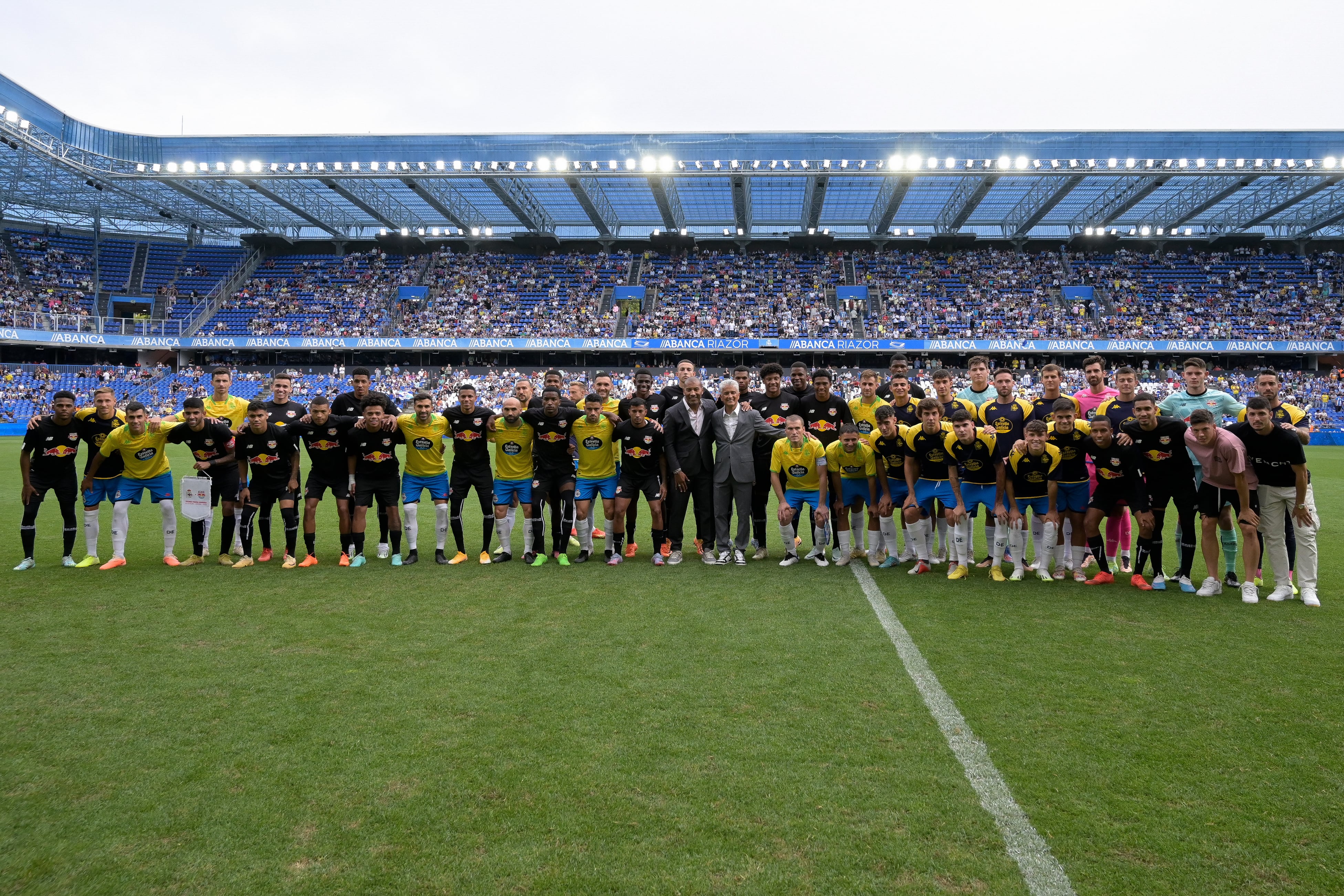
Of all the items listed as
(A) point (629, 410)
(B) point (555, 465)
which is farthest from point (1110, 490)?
(B) point (555, 465)

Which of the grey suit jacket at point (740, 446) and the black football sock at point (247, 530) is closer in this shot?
the grey suit jacket at point (740, 446)

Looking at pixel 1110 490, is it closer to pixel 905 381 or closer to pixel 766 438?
pixel 905 381

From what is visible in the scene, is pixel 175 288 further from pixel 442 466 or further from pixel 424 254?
pixel 442 466

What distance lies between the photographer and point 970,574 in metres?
7.73

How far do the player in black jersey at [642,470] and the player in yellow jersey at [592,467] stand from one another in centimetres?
10

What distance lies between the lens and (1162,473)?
7066mm

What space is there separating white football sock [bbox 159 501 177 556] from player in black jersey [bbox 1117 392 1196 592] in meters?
9.66

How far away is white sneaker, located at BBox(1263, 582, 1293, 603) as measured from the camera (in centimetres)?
661

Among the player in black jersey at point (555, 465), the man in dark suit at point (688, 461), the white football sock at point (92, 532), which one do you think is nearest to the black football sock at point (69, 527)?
the white football sock at point (92, 532)

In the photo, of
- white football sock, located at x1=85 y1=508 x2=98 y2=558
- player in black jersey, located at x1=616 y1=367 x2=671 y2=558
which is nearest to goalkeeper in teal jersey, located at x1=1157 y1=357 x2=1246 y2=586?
player in black jersey, located at x1=616 y1=367 x2=671 y2=558

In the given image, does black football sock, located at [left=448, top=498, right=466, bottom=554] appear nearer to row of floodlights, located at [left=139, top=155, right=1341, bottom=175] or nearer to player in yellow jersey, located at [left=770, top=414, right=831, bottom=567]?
player in yellow jersey, located at [left=770, top=414, right=831, bottom=567]

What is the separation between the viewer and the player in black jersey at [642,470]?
26.8ft

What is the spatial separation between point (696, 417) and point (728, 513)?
1.10 meters

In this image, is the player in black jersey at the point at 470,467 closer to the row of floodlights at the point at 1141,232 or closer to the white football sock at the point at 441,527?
the white football sock at the point at 441,527
